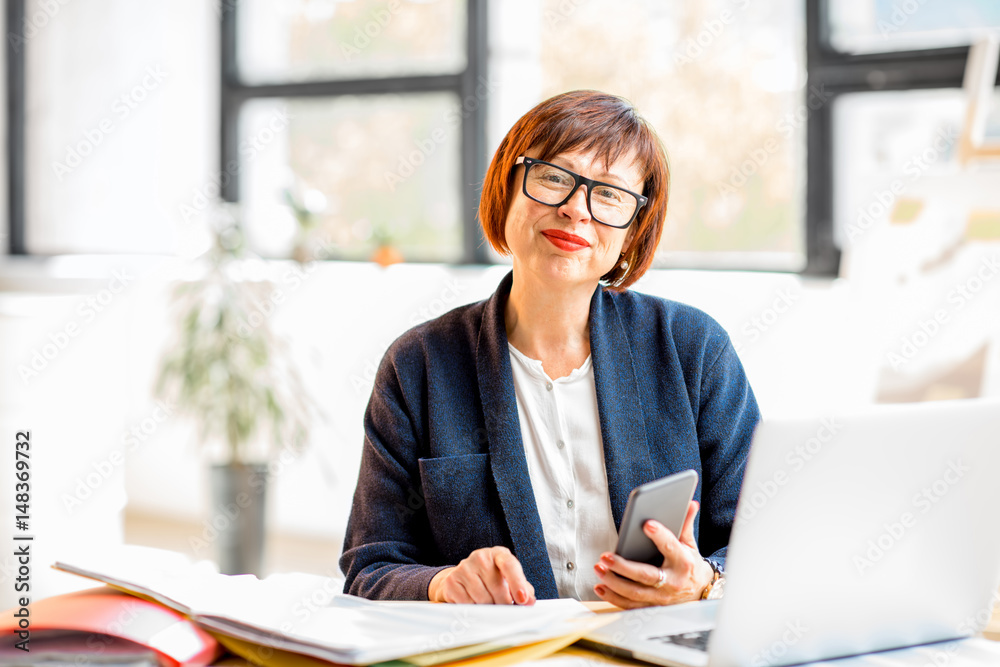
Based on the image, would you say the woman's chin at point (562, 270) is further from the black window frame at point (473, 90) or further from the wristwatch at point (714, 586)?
the black window frame at point (473, 90)

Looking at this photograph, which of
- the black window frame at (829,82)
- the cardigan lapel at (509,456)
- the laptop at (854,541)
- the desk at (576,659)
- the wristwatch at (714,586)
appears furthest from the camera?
the black window frame at (829,82)

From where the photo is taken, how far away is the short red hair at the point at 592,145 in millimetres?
1484

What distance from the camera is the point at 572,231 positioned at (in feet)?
4.82

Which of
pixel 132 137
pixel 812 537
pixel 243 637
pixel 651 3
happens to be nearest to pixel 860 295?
pixel 651 3

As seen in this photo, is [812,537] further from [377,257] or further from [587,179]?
[377,257]

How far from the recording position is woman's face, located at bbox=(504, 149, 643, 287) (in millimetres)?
1474

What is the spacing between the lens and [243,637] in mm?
942

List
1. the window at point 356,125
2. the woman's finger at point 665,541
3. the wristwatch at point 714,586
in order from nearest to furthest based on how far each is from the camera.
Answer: the woman's finger at point 665,541 → the wristwatch at point 714,586 → the window at point 356,125

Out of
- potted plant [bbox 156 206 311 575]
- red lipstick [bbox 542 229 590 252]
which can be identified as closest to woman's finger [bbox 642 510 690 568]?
red lipstick [bbox 542 229 590 252]

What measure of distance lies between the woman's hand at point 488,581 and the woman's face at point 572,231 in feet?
1.53

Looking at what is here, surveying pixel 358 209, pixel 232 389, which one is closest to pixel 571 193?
pixel 232 389

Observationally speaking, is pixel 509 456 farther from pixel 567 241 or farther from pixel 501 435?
pixel 567 241

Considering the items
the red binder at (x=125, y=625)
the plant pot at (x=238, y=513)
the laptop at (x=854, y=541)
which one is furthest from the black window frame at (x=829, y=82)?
the red binder at (x=125, y=625)

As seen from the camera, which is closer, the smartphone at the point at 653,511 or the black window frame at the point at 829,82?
the smartphone at the point at 653,511
